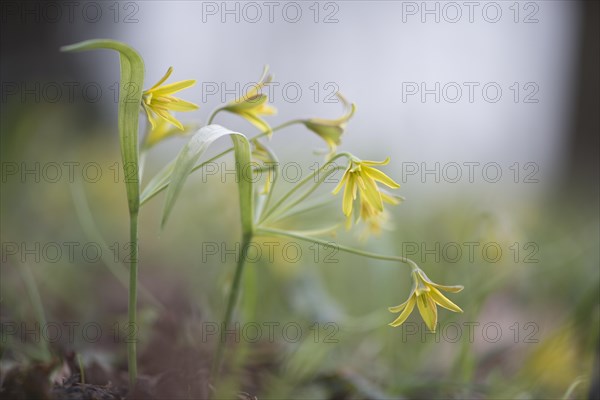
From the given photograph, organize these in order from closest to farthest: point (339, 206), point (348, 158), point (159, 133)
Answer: point (348, 158) → point (159, 133) → point (339, 206)

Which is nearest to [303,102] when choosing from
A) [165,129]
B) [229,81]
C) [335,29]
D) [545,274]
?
[229,81]

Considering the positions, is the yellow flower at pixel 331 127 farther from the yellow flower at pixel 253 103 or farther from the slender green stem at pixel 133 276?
the slender green stem at pixel 133 276

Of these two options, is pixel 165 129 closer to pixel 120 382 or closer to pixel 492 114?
pixel 120 382

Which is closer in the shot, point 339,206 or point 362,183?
point 362,183

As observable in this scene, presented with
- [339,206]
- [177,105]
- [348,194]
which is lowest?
[339,206]

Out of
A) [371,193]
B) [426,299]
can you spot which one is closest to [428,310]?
[426,299]

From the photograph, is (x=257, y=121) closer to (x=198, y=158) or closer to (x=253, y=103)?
(x=253, y=103)

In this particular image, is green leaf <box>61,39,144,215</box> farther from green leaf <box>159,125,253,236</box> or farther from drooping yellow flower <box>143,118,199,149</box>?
drooping yellow flower <box>143,118,199,149</box>

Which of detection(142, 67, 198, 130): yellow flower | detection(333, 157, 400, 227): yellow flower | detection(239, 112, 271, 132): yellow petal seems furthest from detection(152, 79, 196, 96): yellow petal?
detection(333, 157, 400, 227): yellow flower
